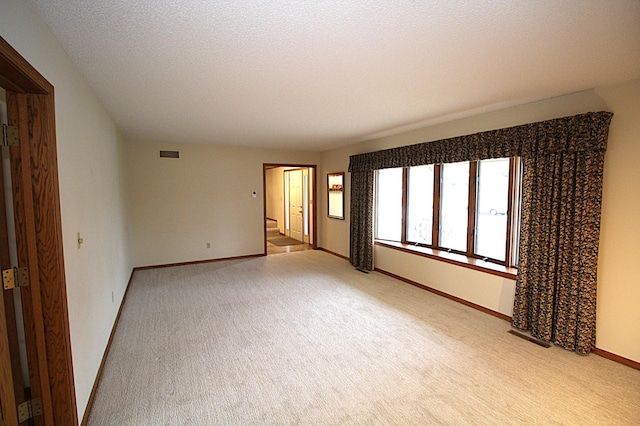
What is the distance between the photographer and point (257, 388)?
2.28 meters

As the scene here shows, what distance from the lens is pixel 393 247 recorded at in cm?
505

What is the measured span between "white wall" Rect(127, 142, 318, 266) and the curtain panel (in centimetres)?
453

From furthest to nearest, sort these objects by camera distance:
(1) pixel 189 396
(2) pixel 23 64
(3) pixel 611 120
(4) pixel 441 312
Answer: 1. (4) pixel 441 312
2. (3) pixel 611 120
3. (1) pixel 189 396
4. (2) pixel 23 64

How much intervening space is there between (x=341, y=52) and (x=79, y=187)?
6.62ft

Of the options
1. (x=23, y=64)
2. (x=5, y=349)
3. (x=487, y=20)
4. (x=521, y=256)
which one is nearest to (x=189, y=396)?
(x=5, y=349)

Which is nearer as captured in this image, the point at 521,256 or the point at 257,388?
the point at 257,388

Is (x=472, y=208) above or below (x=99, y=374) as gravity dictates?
above

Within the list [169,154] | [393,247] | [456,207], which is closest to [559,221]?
[456,207]

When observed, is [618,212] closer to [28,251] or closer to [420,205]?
[420,205]

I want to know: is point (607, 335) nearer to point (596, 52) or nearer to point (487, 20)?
point (596, 52)

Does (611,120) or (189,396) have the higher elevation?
(611,120)

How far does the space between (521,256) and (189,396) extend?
3296 mm

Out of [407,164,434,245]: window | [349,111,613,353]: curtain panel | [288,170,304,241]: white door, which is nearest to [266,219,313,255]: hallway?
[288,170,304,241]: white door

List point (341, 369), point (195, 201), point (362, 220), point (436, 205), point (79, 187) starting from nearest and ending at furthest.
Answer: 1. point (79, 187)
2. point (341, 369)
3. point (436, 205)
4. point (362, 220)
5. point (195, 201)
